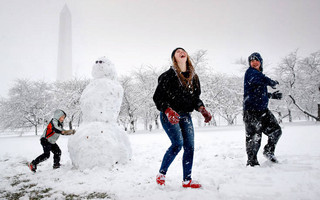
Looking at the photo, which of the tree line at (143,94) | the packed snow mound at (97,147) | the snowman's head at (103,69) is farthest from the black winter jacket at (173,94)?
the tree line at (143,94)

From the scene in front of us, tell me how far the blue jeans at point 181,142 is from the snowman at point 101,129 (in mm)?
1905

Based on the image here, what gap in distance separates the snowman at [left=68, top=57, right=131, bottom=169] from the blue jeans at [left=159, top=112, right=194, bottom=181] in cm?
191

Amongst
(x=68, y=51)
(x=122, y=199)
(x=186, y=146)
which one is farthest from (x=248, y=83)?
(x=68, y=51)

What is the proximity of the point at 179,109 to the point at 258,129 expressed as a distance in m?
1.54

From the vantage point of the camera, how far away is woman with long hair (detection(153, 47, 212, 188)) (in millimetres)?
2365

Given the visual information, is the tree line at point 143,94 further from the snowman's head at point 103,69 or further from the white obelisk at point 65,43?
the white obelisk at point 65,43

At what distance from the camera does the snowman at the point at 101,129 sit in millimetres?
3793

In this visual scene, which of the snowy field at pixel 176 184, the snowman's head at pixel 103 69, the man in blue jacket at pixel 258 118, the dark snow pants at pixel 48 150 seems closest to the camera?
the snowy field at pixel 176 184

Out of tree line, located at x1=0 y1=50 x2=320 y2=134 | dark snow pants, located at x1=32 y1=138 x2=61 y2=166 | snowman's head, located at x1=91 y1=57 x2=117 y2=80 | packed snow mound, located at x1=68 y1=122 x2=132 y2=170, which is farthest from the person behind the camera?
tree line, located at x1=0 y1=50 x2=320 y2=134

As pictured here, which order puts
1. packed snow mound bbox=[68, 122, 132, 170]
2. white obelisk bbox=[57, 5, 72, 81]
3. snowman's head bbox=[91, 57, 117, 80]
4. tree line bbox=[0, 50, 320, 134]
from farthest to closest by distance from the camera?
white obelisk bbox=[57, 5, 72, 81]
tree line bbox=[0, 50, 320, 134]
snowman's head bbox=[91, 57, 117, 80]
packed snow mound bbox=[68, 122, 132, 170]

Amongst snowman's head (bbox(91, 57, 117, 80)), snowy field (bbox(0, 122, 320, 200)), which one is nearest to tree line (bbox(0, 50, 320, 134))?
snowman's head (bbox(91, 57, 117, 80))

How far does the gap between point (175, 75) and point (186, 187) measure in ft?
5.06

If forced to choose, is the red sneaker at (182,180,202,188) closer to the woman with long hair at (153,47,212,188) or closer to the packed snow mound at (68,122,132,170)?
the woman with long hair at (153,47,212,188)

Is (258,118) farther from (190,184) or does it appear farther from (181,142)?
(190,184)
